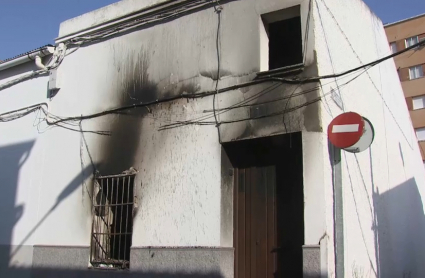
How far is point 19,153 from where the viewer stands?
34.7 ft

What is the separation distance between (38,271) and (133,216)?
104 inches

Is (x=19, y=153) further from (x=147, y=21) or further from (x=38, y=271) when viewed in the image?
(x=147, y=21)

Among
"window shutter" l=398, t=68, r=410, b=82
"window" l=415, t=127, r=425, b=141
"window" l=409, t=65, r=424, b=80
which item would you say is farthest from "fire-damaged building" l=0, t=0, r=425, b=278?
"window shutter" l=398, t=68, r=410, b=82

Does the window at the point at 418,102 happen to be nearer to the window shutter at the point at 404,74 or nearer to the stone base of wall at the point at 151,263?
the window shutter at the point at 404,74

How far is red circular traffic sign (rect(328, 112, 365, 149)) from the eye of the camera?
604 cm

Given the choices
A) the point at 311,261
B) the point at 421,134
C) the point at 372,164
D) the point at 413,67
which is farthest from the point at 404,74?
the point at 311,261

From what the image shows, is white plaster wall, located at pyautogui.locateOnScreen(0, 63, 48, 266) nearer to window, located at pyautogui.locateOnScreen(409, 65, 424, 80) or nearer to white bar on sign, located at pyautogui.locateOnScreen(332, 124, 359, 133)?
white bar on sign, located at pyautogui.locateOnScreen(332, 124, 359, 133)

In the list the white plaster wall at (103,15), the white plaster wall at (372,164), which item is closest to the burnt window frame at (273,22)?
the white plaster wall at (372,164)

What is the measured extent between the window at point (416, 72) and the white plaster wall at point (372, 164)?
2205cm

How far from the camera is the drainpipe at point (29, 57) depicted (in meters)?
10.5

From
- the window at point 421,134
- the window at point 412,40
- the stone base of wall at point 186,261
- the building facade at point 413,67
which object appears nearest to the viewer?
the stone base of wall at point 186,261

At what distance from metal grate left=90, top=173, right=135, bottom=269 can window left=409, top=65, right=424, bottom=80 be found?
2953 centimetres

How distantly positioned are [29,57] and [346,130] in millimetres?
7639

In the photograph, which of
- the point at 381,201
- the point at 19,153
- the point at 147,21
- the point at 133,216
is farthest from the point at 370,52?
the point at 19,153
